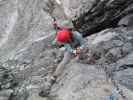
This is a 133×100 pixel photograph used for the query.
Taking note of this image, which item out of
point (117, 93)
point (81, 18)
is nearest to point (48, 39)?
point (81, 18)

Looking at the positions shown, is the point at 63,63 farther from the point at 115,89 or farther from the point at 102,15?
the point at 102,15

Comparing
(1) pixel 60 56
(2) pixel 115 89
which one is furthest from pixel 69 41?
(2) pixel 115 89

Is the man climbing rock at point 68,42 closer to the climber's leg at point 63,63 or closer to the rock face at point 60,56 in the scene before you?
the climber's leg at point 63,63

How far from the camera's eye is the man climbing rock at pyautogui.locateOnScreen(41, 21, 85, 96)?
1015 cm

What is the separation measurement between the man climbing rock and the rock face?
24 centimetres

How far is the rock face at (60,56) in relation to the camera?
9.43 metres

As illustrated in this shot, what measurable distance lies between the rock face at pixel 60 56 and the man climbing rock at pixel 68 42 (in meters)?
0.24

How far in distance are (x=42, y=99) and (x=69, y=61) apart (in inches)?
66.8

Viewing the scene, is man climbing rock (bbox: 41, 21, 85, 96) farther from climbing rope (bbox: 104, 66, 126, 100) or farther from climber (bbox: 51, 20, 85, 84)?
climbing rope (bbox: 104, 66, 126, 100)

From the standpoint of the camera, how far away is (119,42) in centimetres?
1111

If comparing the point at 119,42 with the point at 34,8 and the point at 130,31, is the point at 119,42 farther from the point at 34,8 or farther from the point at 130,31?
the point at 34,8

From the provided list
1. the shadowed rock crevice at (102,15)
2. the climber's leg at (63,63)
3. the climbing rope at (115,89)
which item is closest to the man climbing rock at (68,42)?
the climber's leg at (63,63)

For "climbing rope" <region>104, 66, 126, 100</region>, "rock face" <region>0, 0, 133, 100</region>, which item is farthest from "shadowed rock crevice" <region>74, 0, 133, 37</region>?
"climbing rope" <region>104, 66, 126, 100</region>

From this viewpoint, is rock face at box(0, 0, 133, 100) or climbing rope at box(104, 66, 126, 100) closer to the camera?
climbing rope at box(104, 66, 126, 100)
